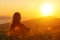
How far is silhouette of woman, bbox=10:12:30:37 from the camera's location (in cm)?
115

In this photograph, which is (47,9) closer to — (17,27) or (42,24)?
(42,24)

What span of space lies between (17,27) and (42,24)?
0.55 feet

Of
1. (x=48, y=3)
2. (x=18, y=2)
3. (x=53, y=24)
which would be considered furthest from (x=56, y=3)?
(x=18, y=2)

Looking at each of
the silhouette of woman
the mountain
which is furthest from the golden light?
the silhouette of woman

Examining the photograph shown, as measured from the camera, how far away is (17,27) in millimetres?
1175

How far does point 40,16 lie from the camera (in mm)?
1277

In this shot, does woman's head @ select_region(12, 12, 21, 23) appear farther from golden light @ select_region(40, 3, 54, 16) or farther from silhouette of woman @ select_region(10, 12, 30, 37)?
golden light @ select_region(40, 3, 54, 16)

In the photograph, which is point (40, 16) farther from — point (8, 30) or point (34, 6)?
point (8, 30)

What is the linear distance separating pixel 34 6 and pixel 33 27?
167 millimetres

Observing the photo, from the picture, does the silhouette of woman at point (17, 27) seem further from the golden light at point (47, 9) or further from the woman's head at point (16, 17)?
the golden light at point (47, 9)

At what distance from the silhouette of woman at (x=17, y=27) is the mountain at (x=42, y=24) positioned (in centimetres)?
4

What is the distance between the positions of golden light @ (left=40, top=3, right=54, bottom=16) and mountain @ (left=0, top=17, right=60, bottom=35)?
4 cm

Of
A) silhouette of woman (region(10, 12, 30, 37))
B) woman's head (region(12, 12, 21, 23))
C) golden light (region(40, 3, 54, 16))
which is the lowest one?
silhouette of woman (region(10, 12, 30, 37))

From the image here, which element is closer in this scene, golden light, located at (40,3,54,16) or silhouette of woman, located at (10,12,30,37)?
silhouette of woman, located at (10,12,30,37)
